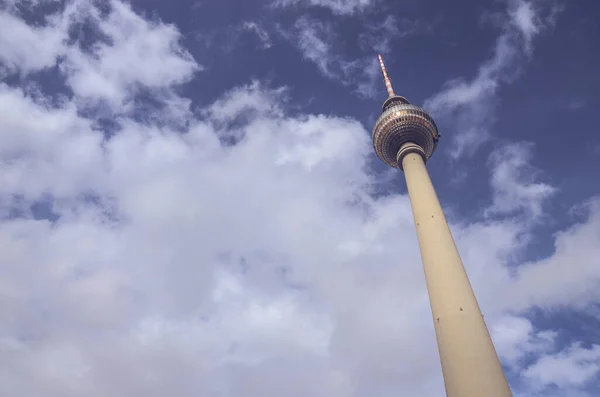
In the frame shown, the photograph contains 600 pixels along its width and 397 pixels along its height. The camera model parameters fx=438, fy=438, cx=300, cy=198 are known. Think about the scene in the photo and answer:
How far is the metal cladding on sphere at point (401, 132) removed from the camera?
72.8 metres

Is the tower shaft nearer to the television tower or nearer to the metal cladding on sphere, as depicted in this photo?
the television tower

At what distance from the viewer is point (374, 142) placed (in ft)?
252

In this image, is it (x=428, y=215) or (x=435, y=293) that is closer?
(x=435, y=293)

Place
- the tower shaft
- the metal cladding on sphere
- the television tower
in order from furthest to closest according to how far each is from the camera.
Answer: the metal cladding on sphere → the television tower → the tower shaft

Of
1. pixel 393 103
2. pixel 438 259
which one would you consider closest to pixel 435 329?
pixel 438 259

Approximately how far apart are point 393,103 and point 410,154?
605 inches

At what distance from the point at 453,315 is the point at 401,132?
36.9 m

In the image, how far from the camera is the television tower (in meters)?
39.1

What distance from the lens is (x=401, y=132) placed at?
72750mm

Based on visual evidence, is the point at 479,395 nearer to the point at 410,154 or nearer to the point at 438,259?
the point at 438,259

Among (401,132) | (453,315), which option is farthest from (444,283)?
(401,132)

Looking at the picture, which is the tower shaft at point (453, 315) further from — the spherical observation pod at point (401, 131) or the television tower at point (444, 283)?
the spherical observation pod at point (401, 131)

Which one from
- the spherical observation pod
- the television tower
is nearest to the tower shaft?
the television tower

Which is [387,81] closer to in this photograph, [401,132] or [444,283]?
[401,132]
